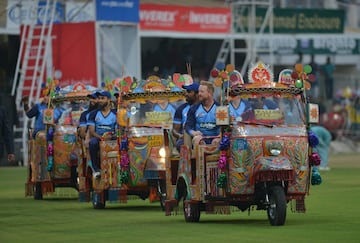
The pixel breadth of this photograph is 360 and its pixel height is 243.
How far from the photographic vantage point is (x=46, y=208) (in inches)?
866

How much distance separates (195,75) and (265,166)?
3092 cm

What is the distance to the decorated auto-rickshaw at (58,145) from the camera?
25.2m

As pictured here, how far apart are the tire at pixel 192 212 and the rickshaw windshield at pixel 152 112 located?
3.73m

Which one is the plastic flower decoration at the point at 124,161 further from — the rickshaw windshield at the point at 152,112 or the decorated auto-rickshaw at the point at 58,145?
the decorated auto-rickshaw at the point at 58,145

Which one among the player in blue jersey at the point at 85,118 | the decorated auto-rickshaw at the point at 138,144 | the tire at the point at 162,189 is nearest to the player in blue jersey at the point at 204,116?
the decorated auto-rickshaw at the point at 138,144

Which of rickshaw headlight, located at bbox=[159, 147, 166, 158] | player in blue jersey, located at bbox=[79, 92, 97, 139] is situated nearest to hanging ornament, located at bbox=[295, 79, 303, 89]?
rickshaw headlight, located at bbox=[159, 147, 166, 158]

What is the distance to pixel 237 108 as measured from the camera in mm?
17109

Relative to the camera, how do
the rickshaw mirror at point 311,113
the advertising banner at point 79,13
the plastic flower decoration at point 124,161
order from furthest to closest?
the advertising banner at point 79,13 → the plastic flower decoration at point 124,161 → the rickshaw mirror at point 311,113

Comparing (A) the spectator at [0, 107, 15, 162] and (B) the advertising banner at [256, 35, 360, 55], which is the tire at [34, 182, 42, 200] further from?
(B) the advertising banner at [256, 35, 360, 55]

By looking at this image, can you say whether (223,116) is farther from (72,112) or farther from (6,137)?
(72,112)

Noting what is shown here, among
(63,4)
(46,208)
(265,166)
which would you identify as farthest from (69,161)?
(63,4)

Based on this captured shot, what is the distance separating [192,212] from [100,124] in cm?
510

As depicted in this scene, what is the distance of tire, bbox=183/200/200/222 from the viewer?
57.9ft

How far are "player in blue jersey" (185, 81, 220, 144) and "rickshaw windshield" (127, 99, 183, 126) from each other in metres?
3.42
